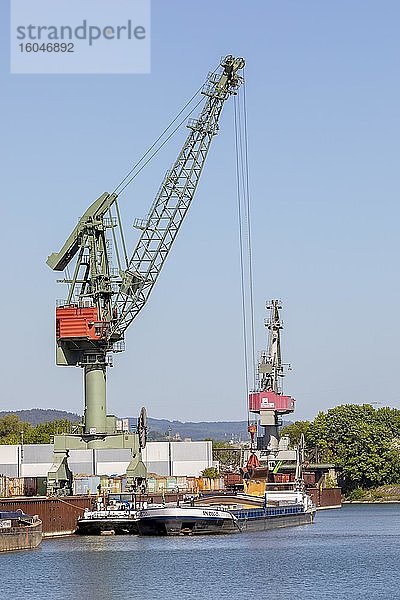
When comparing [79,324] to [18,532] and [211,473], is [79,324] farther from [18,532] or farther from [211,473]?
[211,473]

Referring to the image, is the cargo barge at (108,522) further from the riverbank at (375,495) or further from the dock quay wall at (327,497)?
the riverbank at (375,495)

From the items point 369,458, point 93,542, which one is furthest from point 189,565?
point 369,458

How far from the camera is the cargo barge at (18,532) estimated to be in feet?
281

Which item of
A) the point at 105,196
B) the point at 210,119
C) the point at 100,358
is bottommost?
the point at 100,358

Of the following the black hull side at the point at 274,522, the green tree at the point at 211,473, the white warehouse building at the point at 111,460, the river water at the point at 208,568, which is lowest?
the river water at the point at 208,568

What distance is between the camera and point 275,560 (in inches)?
3258

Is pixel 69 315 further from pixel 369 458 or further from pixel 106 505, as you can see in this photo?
pixel 369 458

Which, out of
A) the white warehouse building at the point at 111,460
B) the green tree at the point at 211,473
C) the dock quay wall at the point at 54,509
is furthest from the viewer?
the green tree at the point at 211,473

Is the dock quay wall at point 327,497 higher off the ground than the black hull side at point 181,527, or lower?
higher

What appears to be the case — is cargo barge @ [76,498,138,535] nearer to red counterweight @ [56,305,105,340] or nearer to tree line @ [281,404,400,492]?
red counterweight @ [56,305,105,340]

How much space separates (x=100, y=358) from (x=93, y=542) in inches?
772

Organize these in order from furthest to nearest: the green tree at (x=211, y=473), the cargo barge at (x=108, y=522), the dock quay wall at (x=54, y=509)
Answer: the green tree at (x=211, y=473), the cargo barge at (x=108, y=522), the dock quay wall at (x=54, y=509)

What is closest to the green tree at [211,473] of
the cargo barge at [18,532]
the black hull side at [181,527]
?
the black hull side at [181,527]

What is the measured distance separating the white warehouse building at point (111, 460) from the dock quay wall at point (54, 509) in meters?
33.1
